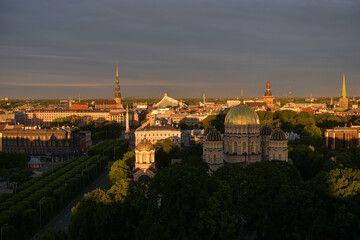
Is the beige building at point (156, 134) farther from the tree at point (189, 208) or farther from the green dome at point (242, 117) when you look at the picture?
the tree at point (189, 208)

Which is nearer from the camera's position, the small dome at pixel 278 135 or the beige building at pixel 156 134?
the small dome at pixel 278 135

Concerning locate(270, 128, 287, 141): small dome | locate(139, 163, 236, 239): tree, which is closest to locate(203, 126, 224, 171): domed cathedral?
locate(270, 128, 287, 141): small dome

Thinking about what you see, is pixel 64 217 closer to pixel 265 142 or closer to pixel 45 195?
pixel 45 195

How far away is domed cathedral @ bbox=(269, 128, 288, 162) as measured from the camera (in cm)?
7212

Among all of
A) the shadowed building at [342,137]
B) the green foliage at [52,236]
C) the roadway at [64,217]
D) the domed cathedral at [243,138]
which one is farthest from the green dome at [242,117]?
the shadowed building at [342,137]

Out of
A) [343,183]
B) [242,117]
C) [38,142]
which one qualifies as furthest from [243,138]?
[38,142]

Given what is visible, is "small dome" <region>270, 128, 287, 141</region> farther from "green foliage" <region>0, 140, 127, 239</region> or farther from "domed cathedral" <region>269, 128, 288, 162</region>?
"green foliage" <region>0, 140, 127, 239</region>

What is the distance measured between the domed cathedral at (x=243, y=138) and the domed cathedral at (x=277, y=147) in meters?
2.41

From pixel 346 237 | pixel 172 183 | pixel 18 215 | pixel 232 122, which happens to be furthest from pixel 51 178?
pixel 346 237

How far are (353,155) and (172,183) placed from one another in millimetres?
49812

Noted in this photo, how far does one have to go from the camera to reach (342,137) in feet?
406

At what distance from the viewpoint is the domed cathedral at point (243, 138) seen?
7294 cm

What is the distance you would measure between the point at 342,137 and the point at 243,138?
62.0 m

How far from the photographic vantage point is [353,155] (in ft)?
276
